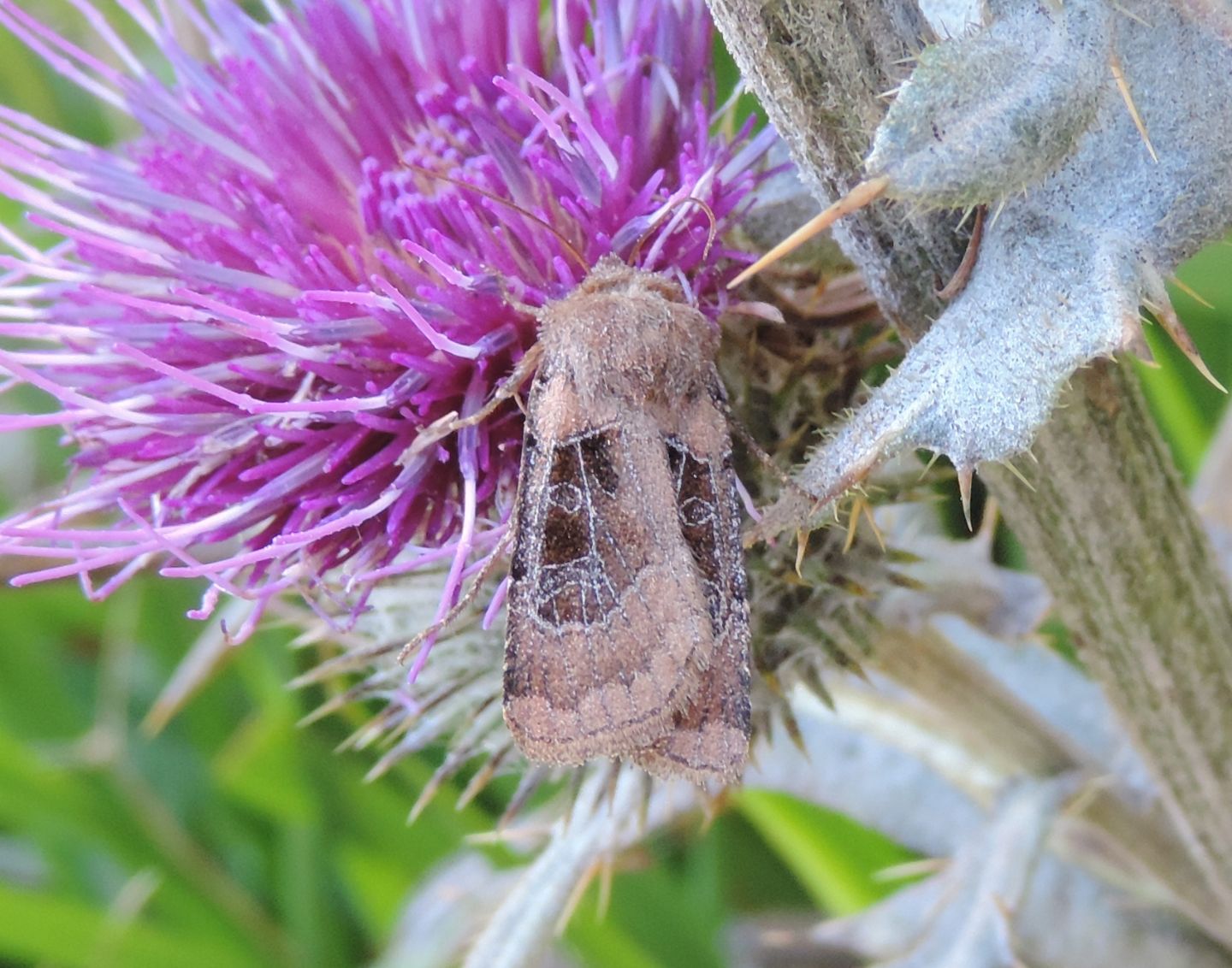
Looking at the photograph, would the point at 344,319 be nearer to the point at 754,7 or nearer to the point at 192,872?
the point at 754,7

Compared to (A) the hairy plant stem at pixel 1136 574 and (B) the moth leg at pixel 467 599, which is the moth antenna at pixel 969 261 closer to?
(A) the hairy plant stem at pixel 1136 574

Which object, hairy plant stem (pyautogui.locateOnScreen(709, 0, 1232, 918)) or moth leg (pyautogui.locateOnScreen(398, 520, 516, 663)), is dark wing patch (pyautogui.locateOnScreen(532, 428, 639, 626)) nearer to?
moth leg (pyautogui.locateOnScreen(398, 520, 516, 663))

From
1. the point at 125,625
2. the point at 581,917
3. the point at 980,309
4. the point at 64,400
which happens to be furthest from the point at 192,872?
the point at 980,309

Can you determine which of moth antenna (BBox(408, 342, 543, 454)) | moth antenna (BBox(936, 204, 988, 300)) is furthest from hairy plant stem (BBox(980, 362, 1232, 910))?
moth antenna (BBox(408, 342, 543, 454))

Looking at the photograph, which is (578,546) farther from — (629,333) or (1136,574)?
(1136,574)

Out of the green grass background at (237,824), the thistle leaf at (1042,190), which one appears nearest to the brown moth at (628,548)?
the thistle leaf at (1042,190)
